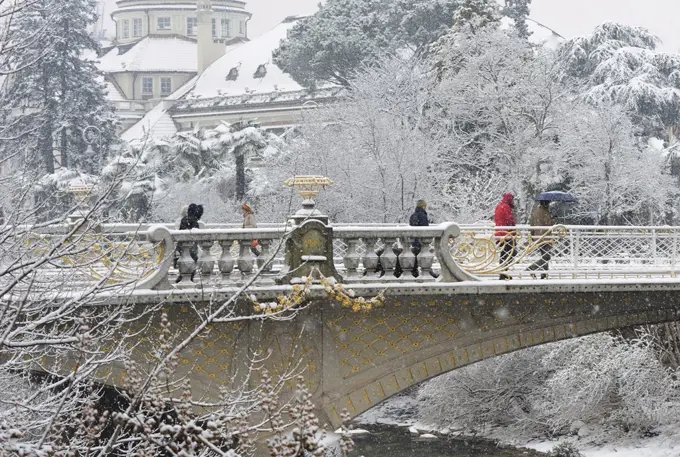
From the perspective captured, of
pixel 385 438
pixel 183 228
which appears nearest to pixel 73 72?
pixel 385 438

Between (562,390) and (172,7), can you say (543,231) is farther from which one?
(172,7)

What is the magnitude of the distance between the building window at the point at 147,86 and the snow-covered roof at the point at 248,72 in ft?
40.7

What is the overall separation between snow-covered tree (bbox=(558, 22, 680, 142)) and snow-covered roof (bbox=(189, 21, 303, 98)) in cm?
3480

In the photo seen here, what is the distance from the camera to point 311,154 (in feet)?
149

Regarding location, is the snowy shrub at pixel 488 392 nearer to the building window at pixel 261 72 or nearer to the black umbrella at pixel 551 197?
the black umbrella at pixel 551 197

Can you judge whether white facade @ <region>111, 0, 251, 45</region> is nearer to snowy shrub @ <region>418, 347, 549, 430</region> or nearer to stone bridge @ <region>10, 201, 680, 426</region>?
snowy shrub @ <region>418, 347, 549, 430</region>

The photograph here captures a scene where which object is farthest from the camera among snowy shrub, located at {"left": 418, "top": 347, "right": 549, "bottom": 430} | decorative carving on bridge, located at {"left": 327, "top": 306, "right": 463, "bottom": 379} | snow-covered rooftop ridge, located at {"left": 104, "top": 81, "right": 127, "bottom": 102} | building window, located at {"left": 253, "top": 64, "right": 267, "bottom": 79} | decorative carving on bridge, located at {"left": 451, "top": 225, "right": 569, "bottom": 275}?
snow-covered rooftop ridge, located at {"left": 104, "top": 81, "right": 127, "bottom": 102}

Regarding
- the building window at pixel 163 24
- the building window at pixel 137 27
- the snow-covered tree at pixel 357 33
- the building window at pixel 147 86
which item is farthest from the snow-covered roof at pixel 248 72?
the snow-covered tree at pixel 357 33

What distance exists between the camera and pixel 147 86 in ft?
365

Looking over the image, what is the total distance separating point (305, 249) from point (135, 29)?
10614 cm

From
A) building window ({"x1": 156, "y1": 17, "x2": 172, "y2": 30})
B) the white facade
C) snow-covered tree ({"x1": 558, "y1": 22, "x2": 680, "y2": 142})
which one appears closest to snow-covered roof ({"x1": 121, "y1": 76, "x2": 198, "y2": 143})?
the white facade

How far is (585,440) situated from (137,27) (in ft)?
314

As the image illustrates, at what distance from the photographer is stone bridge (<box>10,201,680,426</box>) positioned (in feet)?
54.3

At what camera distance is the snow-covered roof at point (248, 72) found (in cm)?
8900
